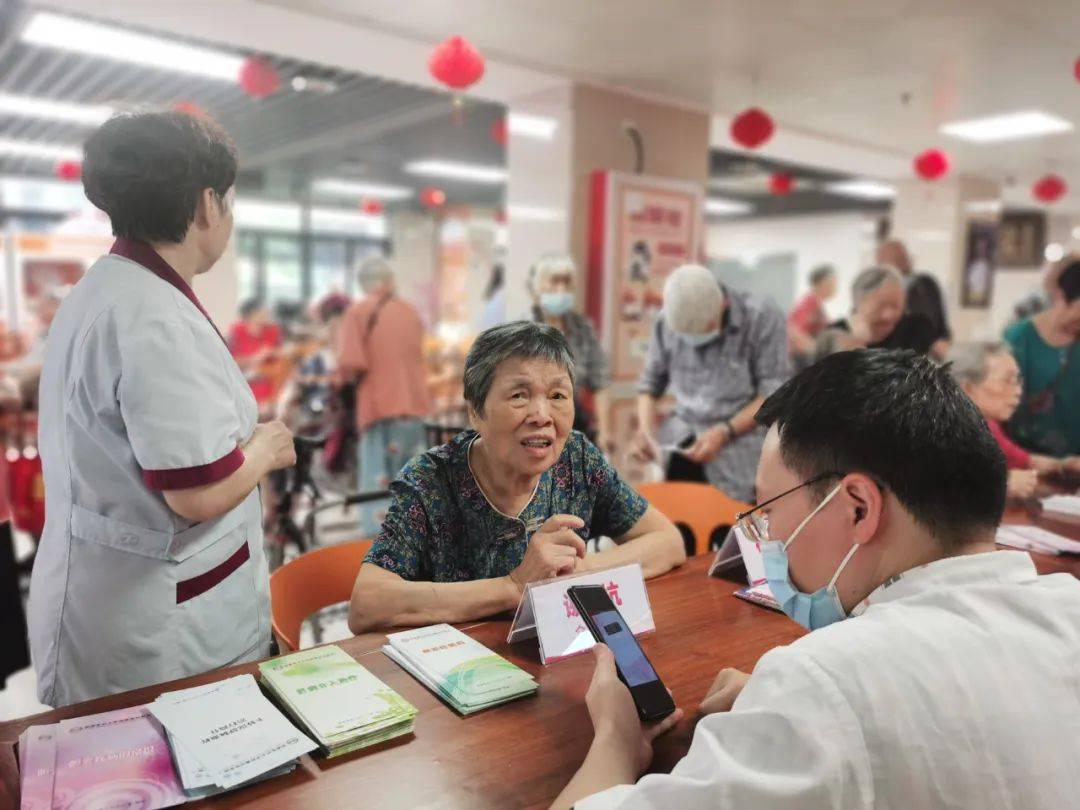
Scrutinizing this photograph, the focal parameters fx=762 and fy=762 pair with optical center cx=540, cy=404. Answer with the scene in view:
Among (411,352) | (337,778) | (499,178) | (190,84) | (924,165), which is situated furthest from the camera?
(499,178)

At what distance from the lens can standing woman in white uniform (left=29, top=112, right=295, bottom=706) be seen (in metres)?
1.31

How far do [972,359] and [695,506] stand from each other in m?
1.28

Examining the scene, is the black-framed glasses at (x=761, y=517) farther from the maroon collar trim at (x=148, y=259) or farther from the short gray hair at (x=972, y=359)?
the short gray hair at (x=972, y=359)

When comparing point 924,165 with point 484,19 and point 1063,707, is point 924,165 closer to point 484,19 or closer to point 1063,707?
point 484,19

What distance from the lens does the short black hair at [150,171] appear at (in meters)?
1.38

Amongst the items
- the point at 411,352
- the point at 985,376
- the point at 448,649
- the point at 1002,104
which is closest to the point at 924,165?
the point at 1002,104

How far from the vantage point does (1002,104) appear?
535 cm

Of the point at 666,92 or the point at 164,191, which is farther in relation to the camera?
the point at 666,92

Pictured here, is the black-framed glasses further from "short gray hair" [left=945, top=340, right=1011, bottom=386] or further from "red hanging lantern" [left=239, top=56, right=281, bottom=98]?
"red hanging lantern" [left=239, top=56, right=281, bottom=98]

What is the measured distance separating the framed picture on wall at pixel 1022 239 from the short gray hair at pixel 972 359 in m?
9.57

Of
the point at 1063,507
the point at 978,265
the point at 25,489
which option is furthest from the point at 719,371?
the point at 978,265

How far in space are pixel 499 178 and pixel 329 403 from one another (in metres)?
6.60

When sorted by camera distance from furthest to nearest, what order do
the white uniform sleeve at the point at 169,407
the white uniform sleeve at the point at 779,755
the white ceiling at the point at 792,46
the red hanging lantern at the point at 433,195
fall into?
1. the red hanging lantern at the point at 433,195
2. the white ceiling at the point at 792,46
3. the white uniform sleeve at the point at 169,407
4. the white uniform sleeve at the point at 779,755

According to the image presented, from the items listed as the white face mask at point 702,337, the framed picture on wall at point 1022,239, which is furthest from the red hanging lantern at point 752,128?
the framed picture on wall at point 1022,239
